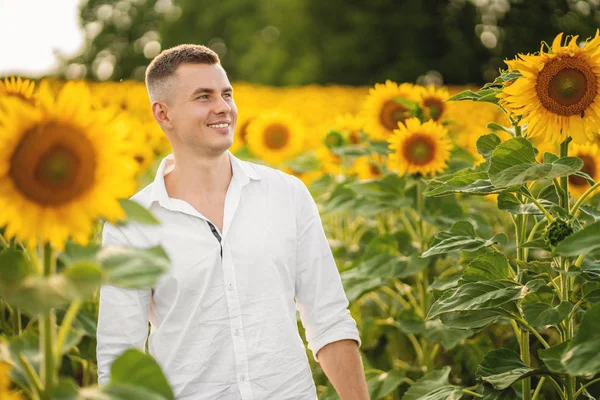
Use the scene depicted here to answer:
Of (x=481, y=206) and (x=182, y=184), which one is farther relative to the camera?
(x=481, y=206)

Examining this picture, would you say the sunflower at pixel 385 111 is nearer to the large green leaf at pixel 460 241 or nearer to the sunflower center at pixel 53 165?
the large green leaf at pixel 460 241

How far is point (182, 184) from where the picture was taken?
219 cm

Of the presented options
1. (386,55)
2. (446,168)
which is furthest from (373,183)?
(386,55)

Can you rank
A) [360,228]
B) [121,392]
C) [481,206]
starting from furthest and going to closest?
[360,228], [481,206], [121,392]

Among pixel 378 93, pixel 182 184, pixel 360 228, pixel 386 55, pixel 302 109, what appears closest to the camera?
pixel 182 184

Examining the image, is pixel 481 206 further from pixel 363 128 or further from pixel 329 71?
pixel 329 71

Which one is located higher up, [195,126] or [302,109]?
[302,109]

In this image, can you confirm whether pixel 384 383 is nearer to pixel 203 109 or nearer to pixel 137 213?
pixel 203 109

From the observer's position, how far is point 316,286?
2.17m

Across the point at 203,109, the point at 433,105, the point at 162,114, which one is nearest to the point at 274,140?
the point at 433,105

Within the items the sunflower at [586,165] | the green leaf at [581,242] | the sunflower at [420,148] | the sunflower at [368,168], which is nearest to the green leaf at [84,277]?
the green leaf at [581,242]

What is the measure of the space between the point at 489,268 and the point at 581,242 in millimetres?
561

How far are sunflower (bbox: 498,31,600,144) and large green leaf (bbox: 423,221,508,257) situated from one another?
1.03 feet

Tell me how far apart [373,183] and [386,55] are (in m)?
19.8
